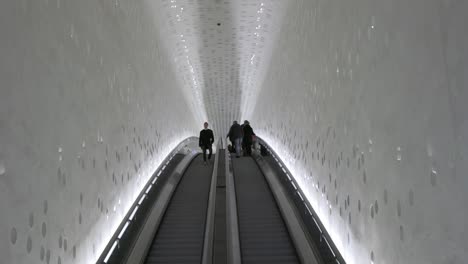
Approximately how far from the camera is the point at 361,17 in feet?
15.5

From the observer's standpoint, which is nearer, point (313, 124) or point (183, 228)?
point (183, 228)

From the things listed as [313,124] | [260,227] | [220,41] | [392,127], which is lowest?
[260,227]

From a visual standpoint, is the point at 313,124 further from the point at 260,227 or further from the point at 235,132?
the point at 235,132

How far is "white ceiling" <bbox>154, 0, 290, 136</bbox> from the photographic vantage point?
40.3 ft

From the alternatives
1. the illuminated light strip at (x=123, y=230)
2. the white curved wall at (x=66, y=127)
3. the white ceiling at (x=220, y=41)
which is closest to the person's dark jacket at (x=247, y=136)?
the white ceiling at (x=220, y=41)

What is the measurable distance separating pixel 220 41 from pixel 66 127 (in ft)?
37.3

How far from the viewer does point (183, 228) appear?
7.59 m

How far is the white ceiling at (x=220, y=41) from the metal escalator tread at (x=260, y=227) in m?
4.28

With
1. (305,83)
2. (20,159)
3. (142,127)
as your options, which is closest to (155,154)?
(142,127)

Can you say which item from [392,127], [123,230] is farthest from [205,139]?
[392,127]

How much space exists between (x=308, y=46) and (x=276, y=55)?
497 cm

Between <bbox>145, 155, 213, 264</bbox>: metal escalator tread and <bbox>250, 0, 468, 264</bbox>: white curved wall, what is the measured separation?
1961mm

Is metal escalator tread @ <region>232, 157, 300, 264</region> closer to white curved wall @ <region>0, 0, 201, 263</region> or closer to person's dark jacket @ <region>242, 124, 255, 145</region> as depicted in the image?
white curved wall @ <region>0, 0, 201, 263</region>

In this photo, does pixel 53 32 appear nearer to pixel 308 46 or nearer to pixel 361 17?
pixel 361 17
